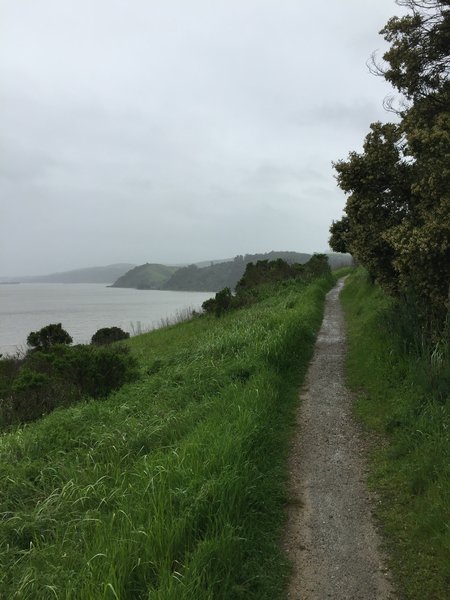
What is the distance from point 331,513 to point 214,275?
16193 cm

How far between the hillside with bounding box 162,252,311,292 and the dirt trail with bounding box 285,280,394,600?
13182 cm

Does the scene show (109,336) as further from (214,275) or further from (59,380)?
(214,275)

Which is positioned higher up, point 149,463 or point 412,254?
point 412,254

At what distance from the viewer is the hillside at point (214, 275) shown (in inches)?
5997

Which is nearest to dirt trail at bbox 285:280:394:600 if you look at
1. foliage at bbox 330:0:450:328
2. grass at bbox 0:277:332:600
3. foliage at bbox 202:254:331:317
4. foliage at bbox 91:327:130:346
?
grass at bbox 0:277:332:600

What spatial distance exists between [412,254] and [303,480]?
475cm

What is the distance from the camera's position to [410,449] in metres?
5.55

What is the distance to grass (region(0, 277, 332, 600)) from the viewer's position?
11.1 ft

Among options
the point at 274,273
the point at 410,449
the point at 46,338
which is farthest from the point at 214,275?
the point at 410,449

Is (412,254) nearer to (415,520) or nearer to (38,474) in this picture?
(415,520)

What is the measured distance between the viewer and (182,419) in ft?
22.7

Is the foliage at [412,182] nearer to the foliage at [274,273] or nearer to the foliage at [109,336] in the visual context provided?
the foliage at [274,273]

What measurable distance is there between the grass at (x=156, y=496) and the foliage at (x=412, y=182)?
3525 millimetres

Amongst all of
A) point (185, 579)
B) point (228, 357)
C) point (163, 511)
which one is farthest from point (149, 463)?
point (228, 357)
